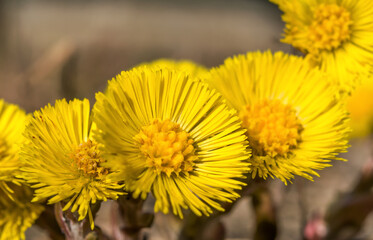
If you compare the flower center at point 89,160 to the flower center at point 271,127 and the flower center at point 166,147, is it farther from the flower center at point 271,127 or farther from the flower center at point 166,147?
the flower center at point 271,127

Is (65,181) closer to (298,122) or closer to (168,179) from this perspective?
(168,179)

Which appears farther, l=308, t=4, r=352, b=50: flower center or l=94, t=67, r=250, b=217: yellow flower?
l=308, t=4, r=352, b=50: flower center

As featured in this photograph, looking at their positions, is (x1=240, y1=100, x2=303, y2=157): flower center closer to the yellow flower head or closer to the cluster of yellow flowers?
the cluster of yellow flowers

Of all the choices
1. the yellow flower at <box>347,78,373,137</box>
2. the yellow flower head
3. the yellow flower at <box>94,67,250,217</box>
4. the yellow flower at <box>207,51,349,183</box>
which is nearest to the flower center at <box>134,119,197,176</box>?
the yellow flower at <box>94,67,250,217</box>

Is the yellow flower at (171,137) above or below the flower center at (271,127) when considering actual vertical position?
below

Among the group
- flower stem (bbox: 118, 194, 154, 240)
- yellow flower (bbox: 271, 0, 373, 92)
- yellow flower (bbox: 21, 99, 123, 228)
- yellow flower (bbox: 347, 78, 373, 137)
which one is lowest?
flower stem (bbox: 118, 194, 154, 240)

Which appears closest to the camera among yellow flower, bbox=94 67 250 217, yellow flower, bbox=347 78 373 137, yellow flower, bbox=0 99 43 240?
yellow flower, bbox=94 67 250 217

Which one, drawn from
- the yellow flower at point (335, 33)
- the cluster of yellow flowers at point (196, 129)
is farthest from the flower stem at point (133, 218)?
the yellow flower at point (335, 33)
